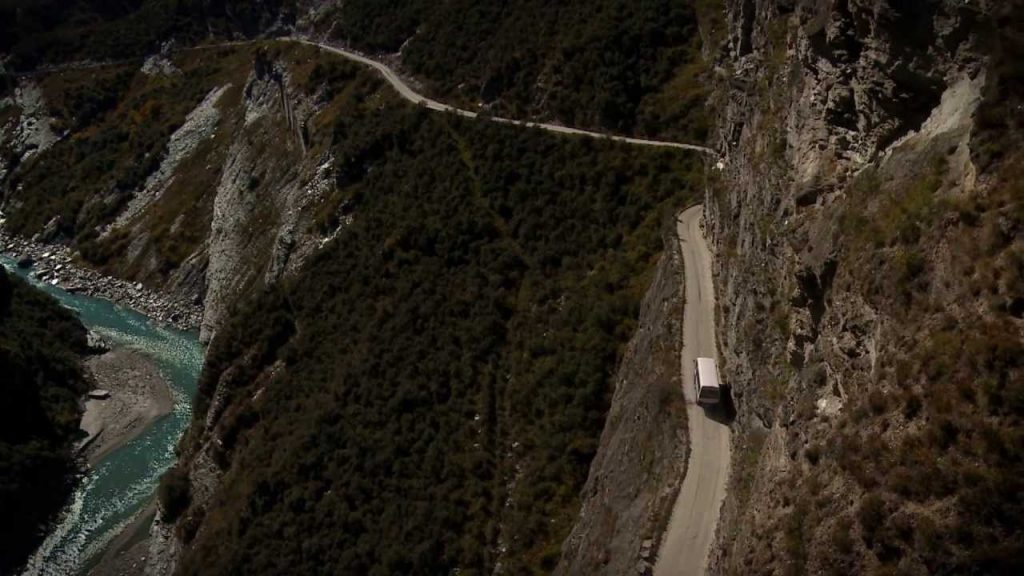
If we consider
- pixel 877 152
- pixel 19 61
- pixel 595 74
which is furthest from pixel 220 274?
pixel 19 61

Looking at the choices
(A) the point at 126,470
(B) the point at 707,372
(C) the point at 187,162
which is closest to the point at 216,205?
(C) the point at 187,162

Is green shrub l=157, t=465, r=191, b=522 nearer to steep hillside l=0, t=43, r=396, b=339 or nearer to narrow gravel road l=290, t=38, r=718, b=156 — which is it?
steep hillside l=0, t=43, r=396, b=339

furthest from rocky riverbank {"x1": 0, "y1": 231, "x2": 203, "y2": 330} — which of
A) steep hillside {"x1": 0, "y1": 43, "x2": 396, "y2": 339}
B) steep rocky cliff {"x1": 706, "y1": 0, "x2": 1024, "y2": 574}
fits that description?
steep rocky cliff {"x1": 706, "y1": 0, "x2": 1024, "y2": 574}

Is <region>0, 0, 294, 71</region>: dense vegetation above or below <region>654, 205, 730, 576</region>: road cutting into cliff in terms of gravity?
above

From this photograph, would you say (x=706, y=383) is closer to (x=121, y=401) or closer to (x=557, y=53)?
(x=557, y=53)

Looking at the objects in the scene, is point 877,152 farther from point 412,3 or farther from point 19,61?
point 19,61

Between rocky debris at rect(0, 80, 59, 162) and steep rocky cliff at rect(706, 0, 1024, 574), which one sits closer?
steep rocky cliff at rect(706, 0, 1024, 574)
